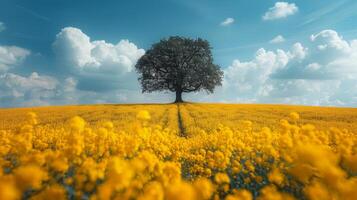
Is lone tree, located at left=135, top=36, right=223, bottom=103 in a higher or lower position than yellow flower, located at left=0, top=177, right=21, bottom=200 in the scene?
higher

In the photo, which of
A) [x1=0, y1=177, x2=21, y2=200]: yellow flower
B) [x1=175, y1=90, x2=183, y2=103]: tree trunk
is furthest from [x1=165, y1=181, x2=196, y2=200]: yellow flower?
[x1=175, y1=90, x2=183, y2=103]: tree trunk

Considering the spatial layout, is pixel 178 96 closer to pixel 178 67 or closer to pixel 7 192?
pixel 178 67

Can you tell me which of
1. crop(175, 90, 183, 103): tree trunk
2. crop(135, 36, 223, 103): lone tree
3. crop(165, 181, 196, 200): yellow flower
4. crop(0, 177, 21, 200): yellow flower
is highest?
crop(135, 36, 223, 103): lone tree

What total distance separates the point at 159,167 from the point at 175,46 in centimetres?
4523

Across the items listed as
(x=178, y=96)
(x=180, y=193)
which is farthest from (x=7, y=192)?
(x=178, y=96)

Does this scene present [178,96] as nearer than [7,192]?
No

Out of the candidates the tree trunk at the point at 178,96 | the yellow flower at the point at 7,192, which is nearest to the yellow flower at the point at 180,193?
the yellow flower at the point at 7,192

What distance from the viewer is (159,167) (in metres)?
5.85

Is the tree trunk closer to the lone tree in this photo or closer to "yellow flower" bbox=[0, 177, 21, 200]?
→ the lone tree

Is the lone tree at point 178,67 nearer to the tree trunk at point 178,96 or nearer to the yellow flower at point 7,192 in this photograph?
the tree trunk at point 178,96

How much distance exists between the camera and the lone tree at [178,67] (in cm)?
4988

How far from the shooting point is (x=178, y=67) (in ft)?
166

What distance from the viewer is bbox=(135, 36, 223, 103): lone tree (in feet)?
164

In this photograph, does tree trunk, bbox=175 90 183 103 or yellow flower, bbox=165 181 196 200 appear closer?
yellow flower, bbox=165 181 196 200
